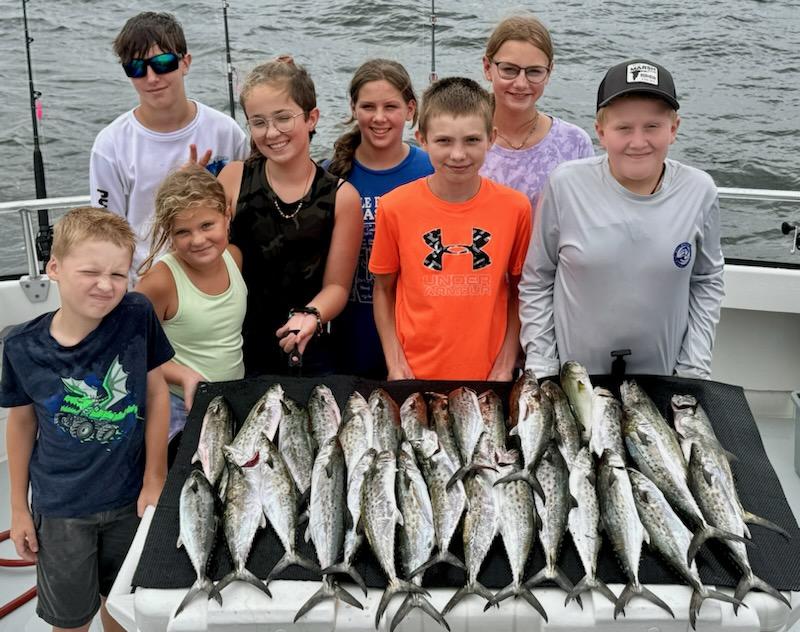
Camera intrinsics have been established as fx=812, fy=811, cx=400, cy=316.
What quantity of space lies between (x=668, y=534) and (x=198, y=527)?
1.08 meters

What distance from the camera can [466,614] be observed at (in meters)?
1.71

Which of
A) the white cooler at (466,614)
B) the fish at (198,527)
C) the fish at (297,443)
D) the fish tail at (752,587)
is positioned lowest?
the white cooler at (466,614)

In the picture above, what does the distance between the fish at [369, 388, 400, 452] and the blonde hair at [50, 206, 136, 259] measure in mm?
812

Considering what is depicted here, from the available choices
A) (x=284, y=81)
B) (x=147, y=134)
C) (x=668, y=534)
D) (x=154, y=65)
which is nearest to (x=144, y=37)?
(x=154, y=65)

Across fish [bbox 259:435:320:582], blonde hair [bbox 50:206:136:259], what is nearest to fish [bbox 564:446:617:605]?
fish [bbox 259:435:320:582]

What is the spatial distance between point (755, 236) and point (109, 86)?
885 cm

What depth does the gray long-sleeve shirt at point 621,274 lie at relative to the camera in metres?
2.44

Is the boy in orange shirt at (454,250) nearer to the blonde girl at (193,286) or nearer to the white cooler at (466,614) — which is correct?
the blonde girl at (193,286)

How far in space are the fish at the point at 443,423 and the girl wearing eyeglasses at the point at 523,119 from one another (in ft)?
3.31

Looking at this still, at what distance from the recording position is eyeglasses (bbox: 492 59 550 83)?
2.96 meters

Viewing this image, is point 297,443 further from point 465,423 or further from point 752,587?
point 752,587

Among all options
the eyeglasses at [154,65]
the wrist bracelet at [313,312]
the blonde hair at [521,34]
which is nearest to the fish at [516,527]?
the wrist bracelet at [313,312]

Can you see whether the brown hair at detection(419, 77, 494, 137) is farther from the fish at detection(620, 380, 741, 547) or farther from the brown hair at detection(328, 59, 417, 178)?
the fish at detection(620, 380, 741, 547)

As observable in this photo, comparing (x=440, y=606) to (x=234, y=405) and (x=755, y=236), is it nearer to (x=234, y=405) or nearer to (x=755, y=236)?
(x=234, y=405)
